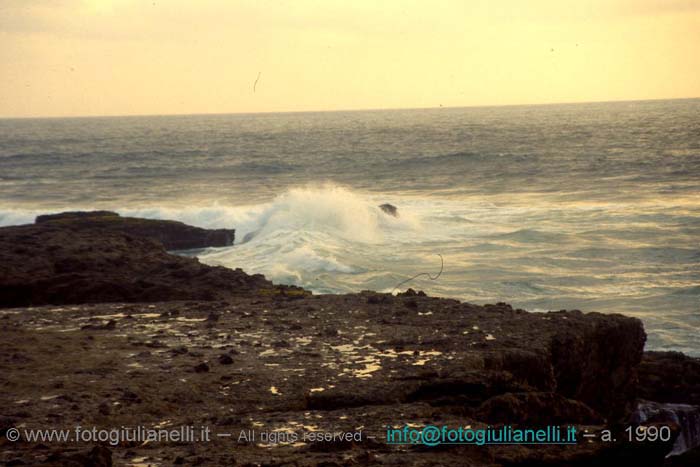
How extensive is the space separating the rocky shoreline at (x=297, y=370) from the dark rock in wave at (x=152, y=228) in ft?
20.7

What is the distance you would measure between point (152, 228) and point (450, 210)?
13.8 metres

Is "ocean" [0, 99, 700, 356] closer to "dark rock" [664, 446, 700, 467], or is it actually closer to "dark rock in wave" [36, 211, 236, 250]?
"dark rock in wave" [36, 211, 236, 250]

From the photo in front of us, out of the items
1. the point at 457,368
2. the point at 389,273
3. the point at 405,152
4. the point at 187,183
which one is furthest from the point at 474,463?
the point at 405,152

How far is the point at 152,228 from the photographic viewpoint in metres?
18.3

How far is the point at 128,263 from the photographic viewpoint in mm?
10539

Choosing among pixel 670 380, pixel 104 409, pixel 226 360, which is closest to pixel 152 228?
pixel 670 380

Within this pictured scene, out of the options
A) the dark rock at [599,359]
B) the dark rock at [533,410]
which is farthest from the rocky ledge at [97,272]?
the dark rock at [533,410]

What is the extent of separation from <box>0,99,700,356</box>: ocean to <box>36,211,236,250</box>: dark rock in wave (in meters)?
0.51

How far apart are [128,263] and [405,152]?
166 feet

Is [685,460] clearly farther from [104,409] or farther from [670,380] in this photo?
[104,409]

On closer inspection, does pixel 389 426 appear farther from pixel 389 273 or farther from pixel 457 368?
pixel 389 273

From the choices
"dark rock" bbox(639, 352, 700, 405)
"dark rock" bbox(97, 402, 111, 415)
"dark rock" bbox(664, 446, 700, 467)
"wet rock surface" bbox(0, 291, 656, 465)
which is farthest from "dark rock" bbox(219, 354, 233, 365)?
"dark rock" bbox(639, 352, 700, 405)

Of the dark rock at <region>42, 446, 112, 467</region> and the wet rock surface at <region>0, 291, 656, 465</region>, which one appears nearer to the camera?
the dark rock at <region>42, 446, 112, 467</region>

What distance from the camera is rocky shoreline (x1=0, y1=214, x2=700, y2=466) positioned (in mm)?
5000
